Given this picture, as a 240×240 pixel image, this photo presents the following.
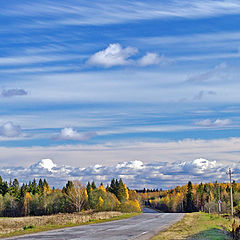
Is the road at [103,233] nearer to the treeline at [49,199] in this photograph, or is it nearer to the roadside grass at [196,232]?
the roadside grass at [196,232]

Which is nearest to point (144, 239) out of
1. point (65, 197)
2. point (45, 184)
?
point (65, 197)

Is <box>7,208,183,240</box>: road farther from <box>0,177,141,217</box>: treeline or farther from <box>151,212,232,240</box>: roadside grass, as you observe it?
<box>0,177,141,217</box>: treeline

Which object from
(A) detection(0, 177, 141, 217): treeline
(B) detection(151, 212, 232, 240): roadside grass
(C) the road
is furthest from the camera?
(A) detection(0, 177, 141, 217): treeline

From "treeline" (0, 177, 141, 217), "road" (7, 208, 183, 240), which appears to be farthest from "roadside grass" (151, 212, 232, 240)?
"treeline" (0, 177, 141, 217)

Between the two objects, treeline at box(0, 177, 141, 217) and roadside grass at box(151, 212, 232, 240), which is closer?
roadside grass at box(151, 212, 232, 240)

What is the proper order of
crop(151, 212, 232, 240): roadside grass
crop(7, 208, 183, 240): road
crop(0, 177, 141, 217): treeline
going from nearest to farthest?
crop(7, 208, 183, 240): road, crop(151, 212, 232, 240): roadside grass, crop(0, 177, 141, 217): treeline

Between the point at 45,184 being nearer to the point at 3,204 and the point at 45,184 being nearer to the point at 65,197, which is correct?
the point at 3,204

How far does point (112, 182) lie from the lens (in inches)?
6309

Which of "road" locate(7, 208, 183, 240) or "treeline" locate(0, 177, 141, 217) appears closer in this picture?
"road" locate(7, 208, 183, 240)

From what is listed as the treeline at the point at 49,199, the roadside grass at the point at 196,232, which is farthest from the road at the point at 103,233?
the treeline at the point at 49,199

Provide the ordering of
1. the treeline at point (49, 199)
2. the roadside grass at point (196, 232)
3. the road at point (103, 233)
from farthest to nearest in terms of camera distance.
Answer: the treeline at point (49, 199) → the roadside grass at point (196, 232) → the road at point (103, 233)

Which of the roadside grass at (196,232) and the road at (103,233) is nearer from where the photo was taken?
the road at (103,233)

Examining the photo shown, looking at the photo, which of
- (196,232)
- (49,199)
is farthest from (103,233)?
(49,199)

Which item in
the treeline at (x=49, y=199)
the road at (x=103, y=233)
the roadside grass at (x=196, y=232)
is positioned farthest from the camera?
the treeline at (x=49, y=199)
